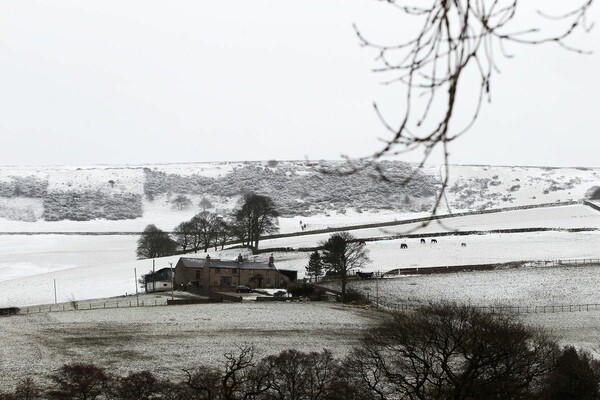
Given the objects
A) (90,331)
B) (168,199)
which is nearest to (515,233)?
(90,331)

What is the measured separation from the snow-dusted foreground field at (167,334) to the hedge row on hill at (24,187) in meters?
123

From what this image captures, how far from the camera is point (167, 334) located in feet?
144

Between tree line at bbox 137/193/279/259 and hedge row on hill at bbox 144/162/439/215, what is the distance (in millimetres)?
50046

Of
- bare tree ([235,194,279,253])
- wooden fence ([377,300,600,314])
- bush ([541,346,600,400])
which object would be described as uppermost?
bare tree ([235,194,279,253])

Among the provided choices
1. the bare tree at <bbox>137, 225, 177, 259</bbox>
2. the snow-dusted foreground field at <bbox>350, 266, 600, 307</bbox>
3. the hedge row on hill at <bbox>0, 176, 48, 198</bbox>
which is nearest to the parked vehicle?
the snow-dusted foreground field at <bbox>350, 266, 600, 307</bbox>

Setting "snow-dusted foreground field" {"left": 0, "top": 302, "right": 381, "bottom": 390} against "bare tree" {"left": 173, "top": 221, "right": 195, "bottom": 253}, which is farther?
"bare tree" {"left": 173, "top": 221, "right": 195, "bottom": 253}

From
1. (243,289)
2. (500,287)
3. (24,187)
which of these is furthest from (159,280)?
(24,187)

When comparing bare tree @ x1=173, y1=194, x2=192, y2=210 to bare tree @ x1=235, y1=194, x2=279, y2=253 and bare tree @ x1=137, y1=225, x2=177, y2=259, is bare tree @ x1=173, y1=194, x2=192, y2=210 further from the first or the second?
bare tree @ x1=235, y1=194, x2=279, y2=253

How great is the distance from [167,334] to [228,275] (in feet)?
102

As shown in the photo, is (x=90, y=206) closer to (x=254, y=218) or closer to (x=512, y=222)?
(x=254, y=218)

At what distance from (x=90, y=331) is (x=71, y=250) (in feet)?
215

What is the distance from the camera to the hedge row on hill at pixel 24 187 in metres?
166

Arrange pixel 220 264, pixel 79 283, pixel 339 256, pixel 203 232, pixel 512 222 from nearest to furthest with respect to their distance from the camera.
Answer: pixel 339 256
pixel 220 264
pixel 79 283
pixel 203 232
pixel 512 222

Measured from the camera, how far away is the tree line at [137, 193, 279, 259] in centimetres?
9400
